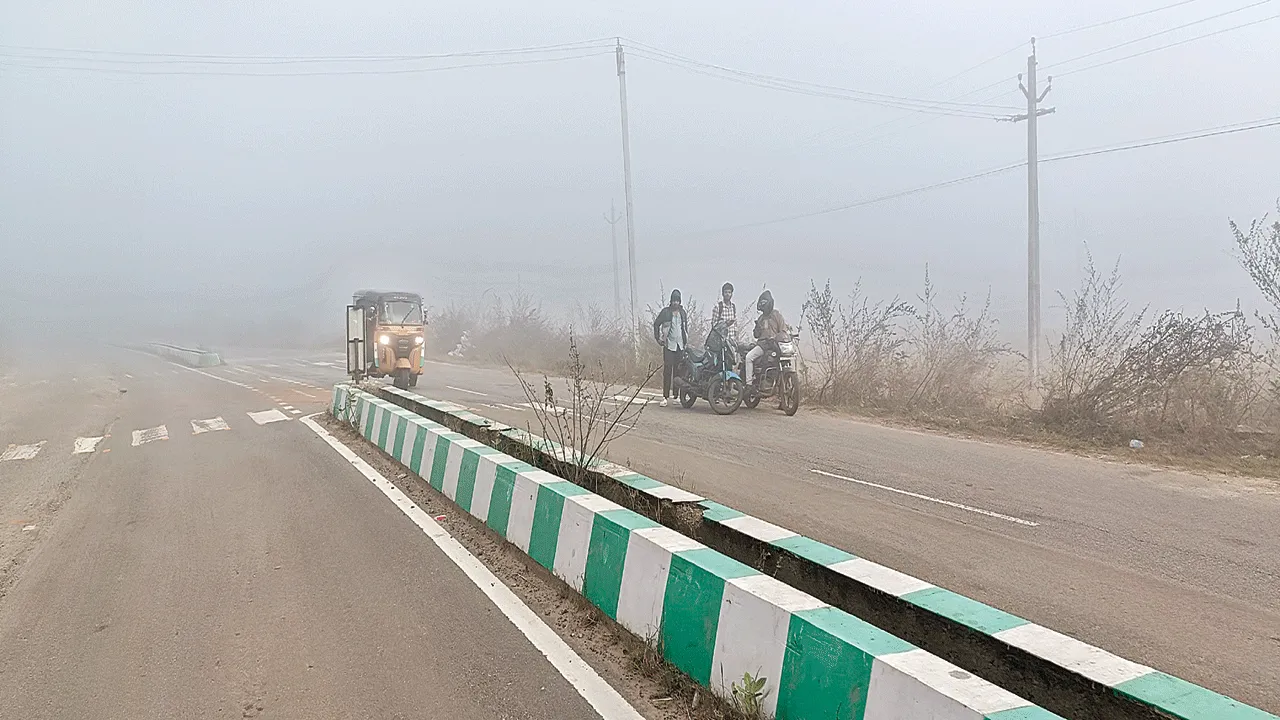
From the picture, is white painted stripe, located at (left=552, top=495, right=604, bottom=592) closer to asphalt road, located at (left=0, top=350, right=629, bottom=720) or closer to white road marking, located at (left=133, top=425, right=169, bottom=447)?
asphalt road, located at (left=0, top=350, right=629, bottom=720)

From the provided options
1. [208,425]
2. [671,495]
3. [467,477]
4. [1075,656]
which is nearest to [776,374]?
[467,477]

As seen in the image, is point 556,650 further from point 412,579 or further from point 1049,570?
point 1049,570

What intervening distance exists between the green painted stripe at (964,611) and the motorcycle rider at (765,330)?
10579 millimetres

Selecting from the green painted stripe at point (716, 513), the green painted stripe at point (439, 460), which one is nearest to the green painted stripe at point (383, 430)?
the green painted stripe at point (439, 460)

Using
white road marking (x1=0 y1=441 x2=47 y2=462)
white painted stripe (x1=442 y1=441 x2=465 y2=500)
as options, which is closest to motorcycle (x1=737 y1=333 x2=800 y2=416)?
white painted stripe (x1=442 y1=441 x2=465 y2=500)

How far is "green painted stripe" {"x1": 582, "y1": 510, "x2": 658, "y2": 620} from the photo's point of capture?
4.55 meters

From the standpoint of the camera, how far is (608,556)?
470 centimetres

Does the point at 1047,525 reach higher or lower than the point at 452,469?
lower

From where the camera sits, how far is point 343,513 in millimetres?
7520

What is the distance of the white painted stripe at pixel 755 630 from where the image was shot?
130 inches

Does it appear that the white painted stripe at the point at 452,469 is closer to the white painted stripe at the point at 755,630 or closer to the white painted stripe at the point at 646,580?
the white painted stripe at the point at 646,580

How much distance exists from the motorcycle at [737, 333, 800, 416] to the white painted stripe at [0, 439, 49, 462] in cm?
1052

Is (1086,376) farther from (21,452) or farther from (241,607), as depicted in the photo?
(21,452)

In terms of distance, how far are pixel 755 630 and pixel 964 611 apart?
0.82 m
